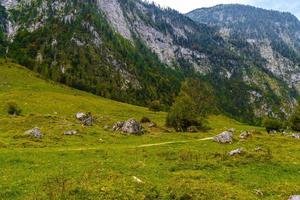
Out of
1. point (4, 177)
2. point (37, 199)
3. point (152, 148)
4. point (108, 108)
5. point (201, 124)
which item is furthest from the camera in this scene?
point (108, 108)

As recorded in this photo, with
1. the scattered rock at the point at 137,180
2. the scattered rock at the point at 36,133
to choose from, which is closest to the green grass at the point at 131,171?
the scattered rock at the point at 137,180

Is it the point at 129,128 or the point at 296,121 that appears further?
the point at 296,121

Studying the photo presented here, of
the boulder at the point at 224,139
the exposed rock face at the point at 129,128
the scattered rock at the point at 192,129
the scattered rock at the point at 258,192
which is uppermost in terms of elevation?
the scattered rock at the point at 258,192

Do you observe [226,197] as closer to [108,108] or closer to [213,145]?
[213,145]

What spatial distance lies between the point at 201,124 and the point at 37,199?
76.5 meters

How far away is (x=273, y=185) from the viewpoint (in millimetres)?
34656

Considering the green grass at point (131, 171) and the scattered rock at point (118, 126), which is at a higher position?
the green grass at point (131, 171)

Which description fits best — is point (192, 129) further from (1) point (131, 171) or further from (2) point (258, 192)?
(2) point (258, 192)

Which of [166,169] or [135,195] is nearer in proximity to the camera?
[135,195]

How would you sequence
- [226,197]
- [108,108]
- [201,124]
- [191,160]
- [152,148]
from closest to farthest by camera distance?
1. [226,197]
2. [191,160]
3. [152,148]
4. [201,124]
5. [108,108]

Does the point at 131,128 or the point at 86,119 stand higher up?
the point at 131,128

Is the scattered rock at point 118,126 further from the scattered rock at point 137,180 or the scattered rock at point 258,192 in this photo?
the scattered rock at point 258,192

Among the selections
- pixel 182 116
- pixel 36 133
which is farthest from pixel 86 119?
pixel 36 133

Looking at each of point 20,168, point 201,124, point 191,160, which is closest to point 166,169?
point 191,160
